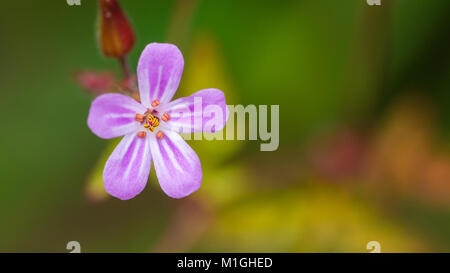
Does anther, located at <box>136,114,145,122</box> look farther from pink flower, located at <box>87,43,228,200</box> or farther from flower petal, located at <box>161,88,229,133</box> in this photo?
flower petal, located at <box>161,88,229,133</box>

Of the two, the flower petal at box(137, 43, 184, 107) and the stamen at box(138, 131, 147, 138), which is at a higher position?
the flower petal at box(137, 43, 184, 107)

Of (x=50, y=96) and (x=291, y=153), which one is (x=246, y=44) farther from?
(x=50, y=96)

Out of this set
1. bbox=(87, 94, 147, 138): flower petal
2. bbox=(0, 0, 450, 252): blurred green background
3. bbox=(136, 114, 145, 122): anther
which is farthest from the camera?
bbox=(0, 0, 450, 252): blurred green background

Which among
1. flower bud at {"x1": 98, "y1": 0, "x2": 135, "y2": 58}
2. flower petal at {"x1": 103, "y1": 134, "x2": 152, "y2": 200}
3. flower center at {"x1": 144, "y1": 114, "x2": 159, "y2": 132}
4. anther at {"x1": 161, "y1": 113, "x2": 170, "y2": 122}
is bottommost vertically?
flower petal at {"x1": 103, "y1": 134, "x2": 152, "y2": 200}

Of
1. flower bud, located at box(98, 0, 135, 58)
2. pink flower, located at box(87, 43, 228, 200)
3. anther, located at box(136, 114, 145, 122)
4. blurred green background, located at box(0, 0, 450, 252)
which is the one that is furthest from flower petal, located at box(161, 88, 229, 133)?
blurred green background, located at box(0, 0, 450, 252)
